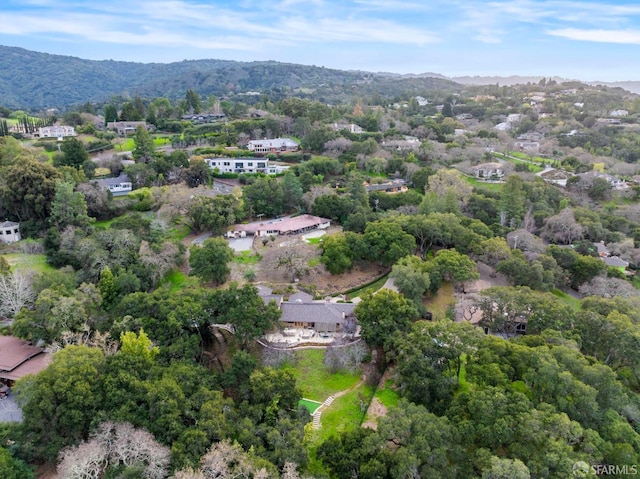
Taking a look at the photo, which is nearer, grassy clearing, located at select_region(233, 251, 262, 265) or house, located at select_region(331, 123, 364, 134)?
grassy clearing, located at select_region(233, 251, 262, 265)

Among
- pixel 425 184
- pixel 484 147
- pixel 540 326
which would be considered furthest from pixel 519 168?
pixel 540 326

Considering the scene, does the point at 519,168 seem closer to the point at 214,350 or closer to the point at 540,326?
the point at 540,326

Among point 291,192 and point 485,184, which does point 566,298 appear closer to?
point 485,184

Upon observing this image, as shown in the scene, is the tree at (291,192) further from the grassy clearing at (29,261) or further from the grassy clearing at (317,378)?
the grassy clearing at (317,378)

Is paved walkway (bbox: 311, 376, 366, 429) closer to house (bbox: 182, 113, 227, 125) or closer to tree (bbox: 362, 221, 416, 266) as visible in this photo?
tree (bbox: 362, 221, 416, 266)

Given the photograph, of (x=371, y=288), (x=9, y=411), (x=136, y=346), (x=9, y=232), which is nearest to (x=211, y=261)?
(x=136, y=346)

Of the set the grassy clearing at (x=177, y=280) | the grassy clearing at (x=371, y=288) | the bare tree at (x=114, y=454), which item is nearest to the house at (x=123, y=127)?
the grassy clearing at (x=177, y=280)

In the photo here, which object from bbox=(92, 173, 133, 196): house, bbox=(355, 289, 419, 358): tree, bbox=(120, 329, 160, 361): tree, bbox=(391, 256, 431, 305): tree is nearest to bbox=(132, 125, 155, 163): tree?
bbox=(92, 173, 133, 196): house
